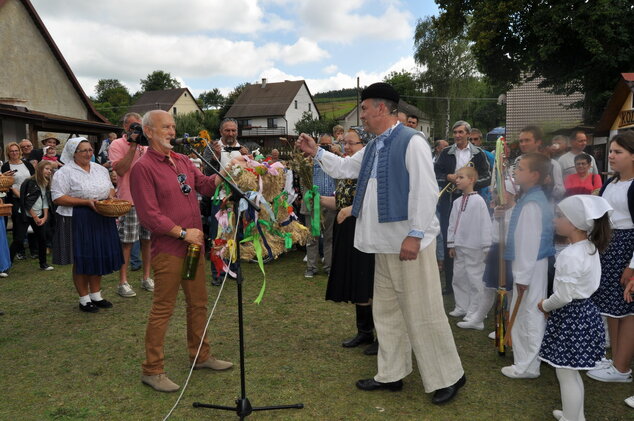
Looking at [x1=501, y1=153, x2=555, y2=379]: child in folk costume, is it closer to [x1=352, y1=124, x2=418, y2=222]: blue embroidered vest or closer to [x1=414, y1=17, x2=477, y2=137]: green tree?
[x1=352, y1=124, x2=418, y2=222]: blue embroidered vest

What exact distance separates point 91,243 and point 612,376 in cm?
535

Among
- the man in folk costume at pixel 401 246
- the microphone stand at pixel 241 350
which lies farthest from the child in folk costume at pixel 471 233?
the microphone stand at pixel 241 350

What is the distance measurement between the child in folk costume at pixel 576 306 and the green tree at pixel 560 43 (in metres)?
16.9

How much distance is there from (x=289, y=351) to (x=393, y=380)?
1.22m

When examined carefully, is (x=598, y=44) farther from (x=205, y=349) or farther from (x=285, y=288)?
(x=205, y=349)

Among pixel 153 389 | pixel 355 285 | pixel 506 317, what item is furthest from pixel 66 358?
pixel 506 317

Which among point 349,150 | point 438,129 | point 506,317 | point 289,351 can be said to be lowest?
point 289,351

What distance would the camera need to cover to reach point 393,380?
3715 millimetres

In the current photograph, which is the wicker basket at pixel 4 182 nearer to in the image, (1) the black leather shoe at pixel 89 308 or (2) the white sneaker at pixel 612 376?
(1) the black leather shoe at pixel 89 308

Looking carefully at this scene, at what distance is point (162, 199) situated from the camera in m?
3.65

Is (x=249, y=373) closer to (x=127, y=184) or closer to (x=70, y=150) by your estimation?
(x=127, y=184)

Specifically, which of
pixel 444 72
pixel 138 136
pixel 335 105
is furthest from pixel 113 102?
pixel 138 136

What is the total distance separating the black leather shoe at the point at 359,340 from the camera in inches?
185

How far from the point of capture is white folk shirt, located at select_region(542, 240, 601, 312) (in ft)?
10.1
